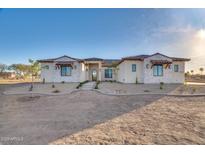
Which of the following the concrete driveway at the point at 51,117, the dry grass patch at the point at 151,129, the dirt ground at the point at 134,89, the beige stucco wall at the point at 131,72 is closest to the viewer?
the dry grass patch at the point at 151,129

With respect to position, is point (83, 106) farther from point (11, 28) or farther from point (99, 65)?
point (99, 65)

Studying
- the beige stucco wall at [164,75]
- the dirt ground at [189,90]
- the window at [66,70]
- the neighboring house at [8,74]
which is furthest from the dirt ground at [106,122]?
the neighboring house at [8,74]

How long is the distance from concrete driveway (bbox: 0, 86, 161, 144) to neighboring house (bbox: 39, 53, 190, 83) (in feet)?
28.7

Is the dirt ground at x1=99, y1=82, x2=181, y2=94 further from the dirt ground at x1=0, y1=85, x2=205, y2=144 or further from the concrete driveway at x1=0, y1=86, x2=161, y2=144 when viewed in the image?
the dirt ground at x1=0, y1=85, x2=205, y2=144

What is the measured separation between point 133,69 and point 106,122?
43.3 feet

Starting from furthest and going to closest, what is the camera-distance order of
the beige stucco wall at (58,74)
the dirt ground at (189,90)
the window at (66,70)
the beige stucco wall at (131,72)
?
the window at (66,70) → the beige stucco wall at (58,74) → the beige stucco wall at (131,72) → the dirt ground at (189,90)

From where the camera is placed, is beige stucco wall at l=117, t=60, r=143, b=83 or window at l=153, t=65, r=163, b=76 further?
beige stucco wall at l=117, t=60, r=143, b=83

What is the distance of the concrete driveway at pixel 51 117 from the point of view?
5.46 m

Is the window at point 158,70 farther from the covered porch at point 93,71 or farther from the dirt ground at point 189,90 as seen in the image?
the covered porch at point 93,71

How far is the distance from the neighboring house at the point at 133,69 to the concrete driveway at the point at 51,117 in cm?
876

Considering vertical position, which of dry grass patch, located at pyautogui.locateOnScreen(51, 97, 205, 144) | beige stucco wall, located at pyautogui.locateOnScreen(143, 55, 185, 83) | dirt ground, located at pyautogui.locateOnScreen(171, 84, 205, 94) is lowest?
dry grass patch, located at pyautogui.locateOnScreen(51, 97, 205, 144)

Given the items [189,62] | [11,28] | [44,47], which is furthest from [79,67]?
[189,62]

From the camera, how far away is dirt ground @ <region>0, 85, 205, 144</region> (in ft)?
16.9

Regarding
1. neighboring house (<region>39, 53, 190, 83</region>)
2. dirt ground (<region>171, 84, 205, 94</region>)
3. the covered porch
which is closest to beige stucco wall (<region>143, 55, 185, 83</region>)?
neighboring house (<region>39, 53, 190, 83</region>)
